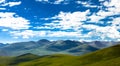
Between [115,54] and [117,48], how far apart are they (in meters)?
15.9

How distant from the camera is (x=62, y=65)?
7594 inches

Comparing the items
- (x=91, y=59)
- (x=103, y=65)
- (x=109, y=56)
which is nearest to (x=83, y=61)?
(x=91, y=59)

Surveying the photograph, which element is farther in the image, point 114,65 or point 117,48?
point 117,48

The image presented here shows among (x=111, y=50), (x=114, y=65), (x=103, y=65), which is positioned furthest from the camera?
(x=111, y=50)

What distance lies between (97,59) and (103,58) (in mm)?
4960

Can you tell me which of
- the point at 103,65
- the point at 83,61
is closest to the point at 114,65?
the point at 103,65

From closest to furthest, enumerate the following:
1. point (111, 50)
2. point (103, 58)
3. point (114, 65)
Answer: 1. point (114, 65)
2. point (103, 58)
3. point (111, 50)

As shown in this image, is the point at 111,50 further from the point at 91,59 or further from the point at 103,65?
the point at 103,65

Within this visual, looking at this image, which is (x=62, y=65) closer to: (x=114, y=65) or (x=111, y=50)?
(x=111, y=50)

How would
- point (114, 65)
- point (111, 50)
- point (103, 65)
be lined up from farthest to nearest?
point (111, 50) < point (103, 65) < point (114, 65)

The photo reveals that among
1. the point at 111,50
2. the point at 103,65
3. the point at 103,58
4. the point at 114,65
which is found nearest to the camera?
the point at 114,65

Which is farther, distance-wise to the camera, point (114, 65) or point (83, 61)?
point (83, 61)

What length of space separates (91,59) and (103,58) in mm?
11110

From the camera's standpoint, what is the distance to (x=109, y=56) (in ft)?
575
